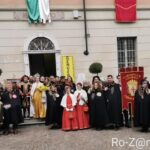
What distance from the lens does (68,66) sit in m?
19.0

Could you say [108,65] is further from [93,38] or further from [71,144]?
[71,144]

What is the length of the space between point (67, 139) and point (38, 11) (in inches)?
330

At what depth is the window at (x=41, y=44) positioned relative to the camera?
61.8ft

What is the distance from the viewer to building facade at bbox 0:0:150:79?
60.3ft

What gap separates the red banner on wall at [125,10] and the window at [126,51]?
1011 mm

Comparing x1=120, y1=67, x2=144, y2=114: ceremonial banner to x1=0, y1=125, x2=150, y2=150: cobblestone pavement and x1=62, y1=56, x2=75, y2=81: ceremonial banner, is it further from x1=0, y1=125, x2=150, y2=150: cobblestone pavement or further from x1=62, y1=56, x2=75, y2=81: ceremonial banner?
x1=62, y1=56, x2=75, y2=81: ceremonial banner

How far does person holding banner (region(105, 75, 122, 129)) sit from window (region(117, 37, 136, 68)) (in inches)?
289

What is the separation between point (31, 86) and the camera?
14578 mm

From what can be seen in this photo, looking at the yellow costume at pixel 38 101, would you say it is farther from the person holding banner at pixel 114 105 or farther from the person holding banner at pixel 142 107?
the person holding banner at pixel 142 107

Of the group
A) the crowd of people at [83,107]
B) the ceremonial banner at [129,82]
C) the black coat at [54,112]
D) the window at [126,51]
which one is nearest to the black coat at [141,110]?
the crowd of people at [83,107]

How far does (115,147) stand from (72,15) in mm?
10024

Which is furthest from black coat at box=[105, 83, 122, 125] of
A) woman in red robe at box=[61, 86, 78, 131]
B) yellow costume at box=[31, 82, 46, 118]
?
yellow costume at box=[31, 82, 46, 118]

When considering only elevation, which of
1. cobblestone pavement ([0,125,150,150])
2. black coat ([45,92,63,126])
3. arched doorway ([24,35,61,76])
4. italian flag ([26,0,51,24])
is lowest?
cobblestone pavement ([0,125,150,150])

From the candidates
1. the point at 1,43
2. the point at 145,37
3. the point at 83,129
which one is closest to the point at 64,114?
the point at 83,129
